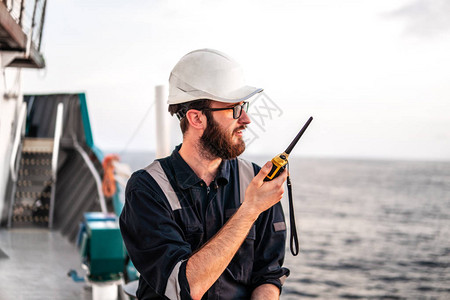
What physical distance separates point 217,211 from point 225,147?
0.25 metres

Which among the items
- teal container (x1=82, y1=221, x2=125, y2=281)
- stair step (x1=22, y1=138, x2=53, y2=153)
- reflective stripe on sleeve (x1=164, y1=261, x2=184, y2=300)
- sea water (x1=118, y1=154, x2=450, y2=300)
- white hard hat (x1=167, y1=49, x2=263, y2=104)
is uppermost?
white hard hat (x1=167, y1=49, x2=263, y2=104)

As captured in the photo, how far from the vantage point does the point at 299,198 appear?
193 ft

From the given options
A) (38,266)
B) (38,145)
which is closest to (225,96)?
(38,266)

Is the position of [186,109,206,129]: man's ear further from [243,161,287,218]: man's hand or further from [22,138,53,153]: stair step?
[22,138,53,153]: stair step

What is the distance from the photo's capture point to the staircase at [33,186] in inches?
367

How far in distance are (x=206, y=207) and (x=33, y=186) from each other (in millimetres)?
8837

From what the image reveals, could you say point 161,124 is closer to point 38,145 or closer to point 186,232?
point 186,232

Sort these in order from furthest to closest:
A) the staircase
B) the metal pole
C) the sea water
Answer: the sea water, the staircase, the metal pole

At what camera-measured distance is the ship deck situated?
534 centimetres

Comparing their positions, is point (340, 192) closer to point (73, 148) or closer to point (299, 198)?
point (299, 198)

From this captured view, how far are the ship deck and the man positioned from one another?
386cm

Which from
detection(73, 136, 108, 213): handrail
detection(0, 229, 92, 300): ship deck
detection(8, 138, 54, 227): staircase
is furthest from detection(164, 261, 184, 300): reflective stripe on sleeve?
detection(8, 138, 54, 227): staircase

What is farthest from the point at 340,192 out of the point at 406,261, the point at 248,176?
the point at 248,176

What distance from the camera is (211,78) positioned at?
5.76 ft
